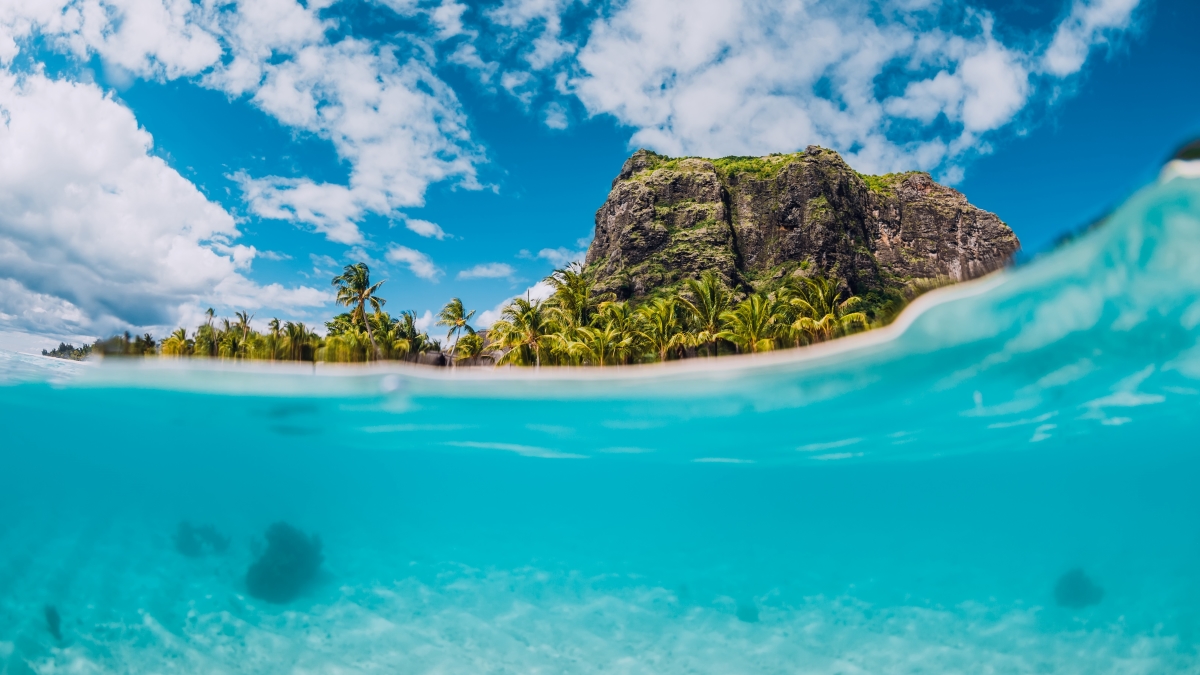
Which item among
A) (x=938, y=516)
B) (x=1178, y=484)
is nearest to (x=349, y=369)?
(x=938, y=516)

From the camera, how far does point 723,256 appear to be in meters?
69.6

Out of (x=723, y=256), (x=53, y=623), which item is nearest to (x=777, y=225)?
(x=723, y=256)

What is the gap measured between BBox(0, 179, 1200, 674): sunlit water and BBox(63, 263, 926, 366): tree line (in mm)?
571

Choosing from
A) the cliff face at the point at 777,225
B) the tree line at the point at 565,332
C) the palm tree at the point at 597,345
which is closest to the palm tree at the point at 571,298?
the tree line at the point at 565,332

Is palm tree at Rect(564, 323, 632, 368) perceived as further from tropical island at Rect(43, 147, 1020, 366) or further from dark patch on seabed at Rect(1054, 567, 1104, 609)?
dark patch on seabed at Rect(1054, 567, 1104, 609)

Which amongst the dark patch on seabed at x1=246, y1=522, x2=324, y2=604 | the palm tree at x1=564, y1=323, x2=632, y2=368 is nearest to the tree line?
the palm tree at x1=564, y1=323, x2=632, y2=368

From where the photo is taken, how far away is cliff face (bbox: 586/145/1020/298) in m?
72.1

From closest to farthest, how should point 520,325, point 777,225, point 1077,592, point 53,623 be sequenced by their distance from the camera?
point 53,623
point 1077,592
point 520,325
point 777,225

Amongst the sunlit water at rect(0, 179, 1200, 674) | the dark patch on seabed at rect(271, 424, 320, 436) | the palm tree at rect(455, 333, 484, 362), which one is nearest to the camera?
the sunlit water at rect(0, 179, 1200, 674)

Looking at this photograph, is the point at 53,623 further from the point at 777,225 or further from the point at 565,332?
the point at 777,225

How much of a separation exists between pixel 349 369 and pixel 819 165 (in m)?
78.8

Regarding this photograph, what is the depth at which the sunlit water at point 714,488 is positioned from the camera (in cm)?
1174

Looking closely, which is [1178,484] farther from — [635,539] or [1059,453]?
[635,539]

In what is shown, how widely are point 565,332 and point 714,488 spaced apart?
40.2 ft
